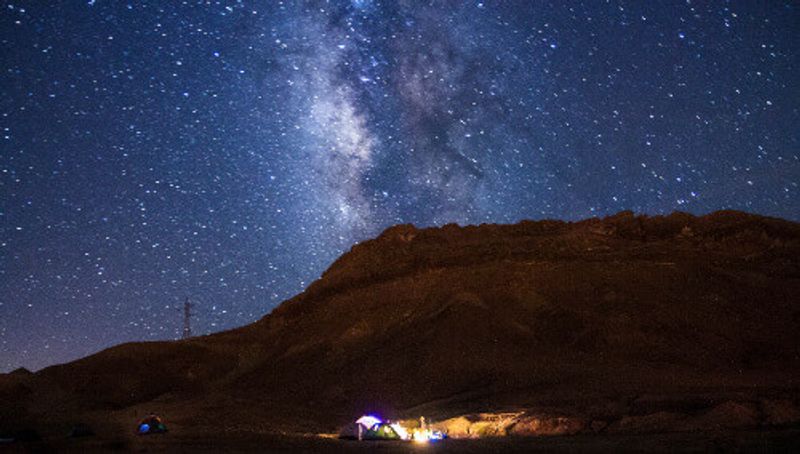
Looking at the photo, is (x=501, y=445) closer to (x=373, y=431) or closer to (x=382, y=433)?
(x=382, y=433)

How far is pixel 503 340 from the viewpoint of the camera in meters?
57.6

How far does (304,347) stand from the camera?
225 feet

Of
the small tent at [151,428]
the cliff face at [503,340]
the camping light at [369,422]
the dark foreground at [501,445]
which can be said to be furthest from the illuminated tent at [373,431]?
the cliff face at [503,340]

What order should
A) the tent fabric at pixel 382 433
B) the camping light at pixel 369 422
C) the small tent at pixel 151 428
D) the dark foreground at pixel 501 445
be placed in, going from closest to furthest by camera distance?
the dark foreground at pixel 501 445 → the small tent at pixel 151 428 → the tent fabric at pixel 382 433 → the camping light at pixel 369 422

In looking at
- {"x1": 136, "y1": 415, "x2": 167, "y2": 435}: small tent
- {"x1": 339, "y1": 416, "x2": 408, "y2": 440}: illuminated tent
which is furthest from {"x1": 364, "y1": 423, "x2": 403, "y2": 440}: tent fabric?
{"x1": 136, "y1": 415, "x2": 167, "y2": 435}: small tent

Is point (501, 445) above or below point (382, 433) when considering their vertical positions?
below

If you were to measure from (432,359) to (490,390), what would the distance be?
8084mm

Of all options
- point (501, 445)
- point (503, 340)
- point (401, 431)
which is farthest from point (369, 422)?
point (503, 340)

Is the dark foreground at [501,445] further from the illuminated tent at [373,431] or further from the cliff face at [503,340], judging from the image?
the cliff face at [503,340]

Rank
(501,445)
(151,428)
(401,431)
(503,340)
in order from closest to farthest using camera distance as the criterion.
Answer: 1. (501,445)
2. (151,428)
3. (401,431)
4. (503,340)

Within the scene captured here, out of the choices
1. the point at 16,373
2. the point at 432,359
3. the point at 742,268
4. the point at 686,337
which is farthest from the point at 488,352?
the point at 16,373

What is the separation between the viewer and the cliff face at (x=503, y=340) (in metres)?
47.3

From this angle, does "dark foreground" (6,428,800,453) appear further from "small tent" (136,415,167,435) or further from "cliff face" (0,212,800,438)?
"cliff face" (0,212,800,438)

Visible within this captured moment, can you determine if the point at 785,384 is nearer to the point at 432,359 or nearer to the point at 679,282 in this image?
the point at 679,282
